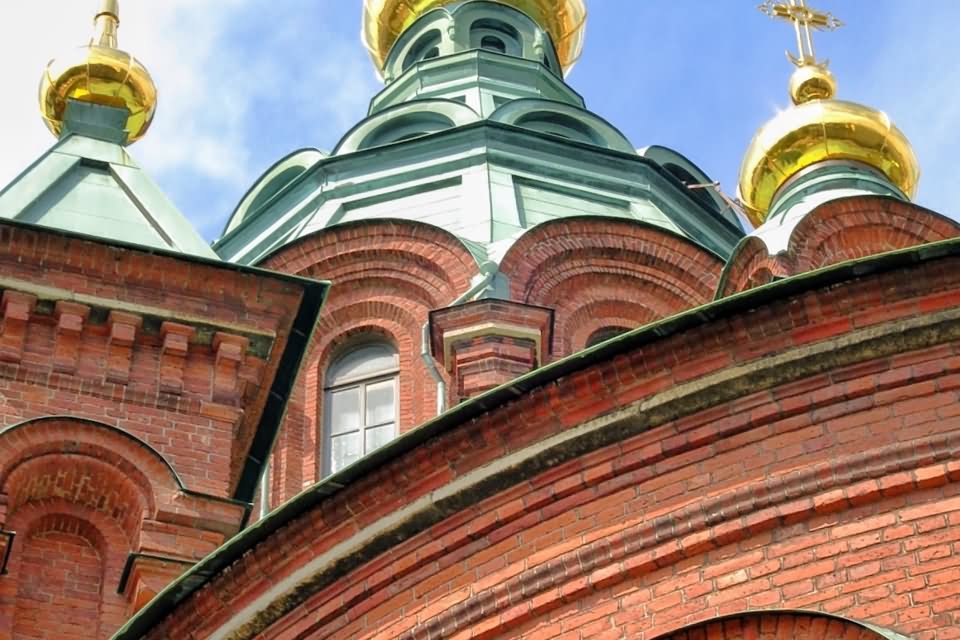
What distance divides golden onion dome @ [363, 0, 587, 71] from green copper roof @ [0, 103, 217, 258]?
1125 cm

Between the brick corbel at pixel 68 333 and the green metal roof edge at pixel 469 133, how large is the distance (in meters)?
8.47

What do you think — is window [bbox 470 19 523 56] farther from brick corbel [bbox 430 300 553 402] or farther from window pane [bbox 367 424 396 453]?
brick corbel [bbox 430 300 553 402]

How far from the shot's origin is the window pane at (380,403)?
2259 centimetres

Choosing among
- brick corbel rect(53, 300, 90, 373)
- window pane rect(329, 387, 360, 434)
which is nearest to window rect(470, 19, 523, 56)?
window pane rect(329, 387, 360, 434)

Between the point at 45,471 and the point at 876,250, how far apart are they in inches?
314

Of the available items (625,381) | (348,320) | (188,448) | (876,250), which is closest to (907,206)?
(876,250)

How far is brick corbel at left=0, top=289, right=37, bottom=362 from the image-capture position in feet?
51.8

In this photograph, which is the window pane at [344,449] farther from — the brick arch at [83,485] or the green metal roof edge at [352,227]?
the brick arch at [83,485]

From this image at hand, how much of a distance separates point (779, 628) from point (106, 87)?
34.4 feet

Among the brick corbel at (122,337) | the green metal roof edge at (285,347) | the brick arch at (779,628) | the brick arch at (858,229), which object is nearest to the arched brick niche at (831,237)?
the brick arch at (858,229)

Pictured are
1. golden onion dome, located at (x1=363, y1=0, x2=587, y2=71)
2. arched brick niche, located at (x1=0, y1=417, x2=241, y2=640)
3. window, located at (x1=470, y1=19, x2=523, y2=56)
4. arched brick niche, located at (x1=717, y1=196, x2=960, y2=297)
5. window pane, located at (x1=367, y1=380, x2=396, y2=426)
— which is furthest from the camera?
golden onion dome, located at (x1=363, y1=0, x2=587, y2=71)

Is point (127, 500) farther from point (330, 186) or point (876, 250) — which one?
point (330, 186)

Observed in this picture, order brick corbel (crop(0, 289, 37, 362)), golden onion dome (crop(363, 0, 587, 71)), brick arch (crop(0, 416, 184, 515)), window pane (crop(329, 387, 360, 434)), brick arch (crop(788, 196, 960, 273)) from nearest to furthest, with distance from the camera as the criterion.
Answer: brick arch (crop(0, 416, 184, 515)), brick corbel (crop(0, 289, 37, 362)), brick arch (crop(788, 196, 960, 273)), window pane (crop(329, 387, 360, 434)), golden onion dome (crop(363, 0, 587, 71))

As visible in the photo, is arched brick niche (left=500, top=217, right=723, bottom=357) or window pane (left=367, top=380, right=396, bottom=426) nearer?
window pane (left=367, top=380, right=396, bottom=426)
